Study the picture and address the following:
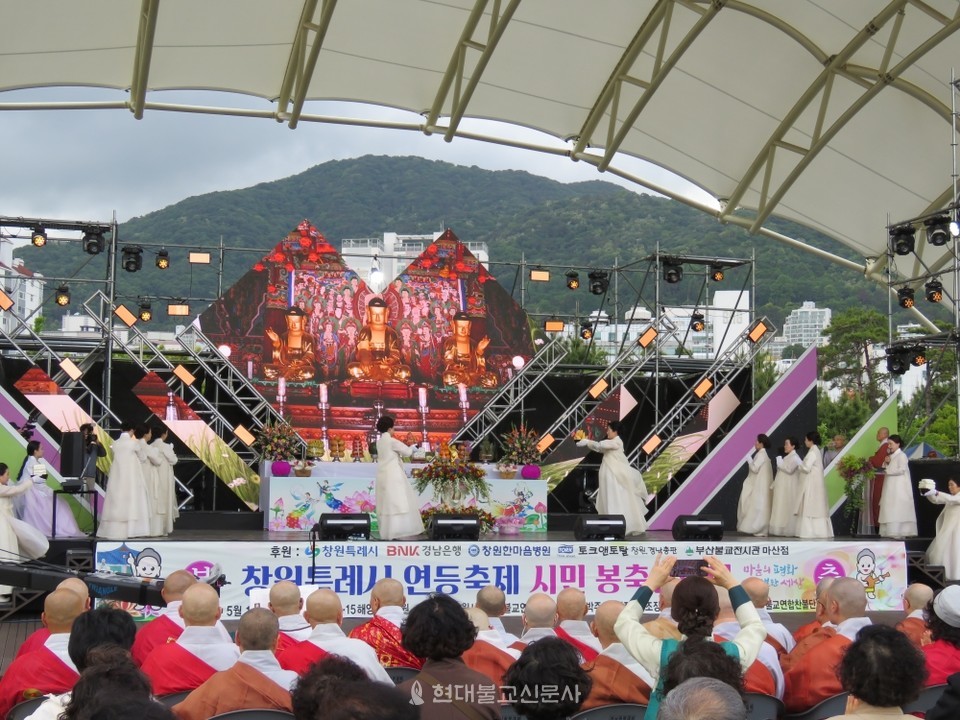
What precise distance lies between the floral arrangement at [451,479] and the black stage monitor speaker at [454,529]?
180 centimetres

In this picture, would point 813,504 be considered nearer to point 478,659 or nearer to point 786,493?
point 786,493

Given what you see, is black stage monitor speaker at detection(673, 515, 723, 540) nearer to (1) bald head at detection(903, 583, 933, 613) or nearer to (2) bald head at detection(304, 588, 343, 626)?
(1) bald head at detection(903, 583, 933, 613)

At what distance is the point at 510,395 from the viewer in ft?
60.5

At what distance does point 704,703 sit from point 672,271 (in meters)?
15.4

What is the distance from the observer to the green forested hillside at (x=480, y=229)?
130 feet

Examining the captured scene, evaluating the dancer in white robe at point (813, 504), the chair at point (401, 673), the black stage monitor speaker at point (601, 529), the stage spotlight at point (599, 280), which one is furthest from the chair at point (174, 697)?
the stage spotlight at point (599, 280)

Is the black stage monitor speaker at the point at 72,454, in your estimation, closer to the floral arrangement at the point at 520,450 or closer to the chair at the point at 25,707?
the floral arrangement at the point at 520,450

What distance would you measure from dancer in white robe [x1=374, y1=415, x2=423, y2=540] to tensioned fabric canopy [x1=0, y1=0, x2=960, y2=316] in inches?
181

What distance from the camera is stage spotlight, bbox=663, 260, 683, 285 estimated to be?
57.9 ft

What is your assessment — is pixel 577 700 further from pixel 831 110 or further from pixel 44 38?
pixel 831 110

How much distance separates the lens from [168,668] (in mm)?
4742

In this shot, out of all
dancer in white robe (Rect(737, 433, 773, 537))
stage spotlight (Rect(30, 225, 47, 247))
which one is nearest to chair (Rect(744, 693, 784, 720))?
dancer in white robe (Rect(737, 433, 773, 537))

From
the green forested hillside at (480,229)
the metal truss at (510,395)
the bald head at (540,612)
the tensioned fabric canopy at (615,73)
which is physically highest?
the green forested hillside at (480,229)

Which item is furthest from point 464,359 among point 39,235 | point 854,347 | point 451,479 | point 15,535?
point 854,347
